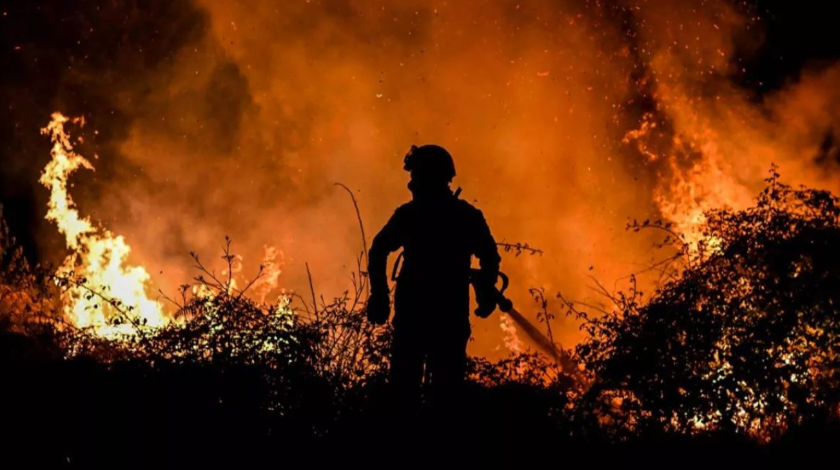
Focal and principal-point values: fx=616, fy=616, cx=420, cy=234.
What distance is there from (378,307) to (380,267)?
0.32 metres

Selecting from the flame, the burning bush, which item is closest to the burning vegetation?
the flame

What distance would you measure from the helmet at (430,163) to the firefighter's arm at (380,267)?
0.38 metres

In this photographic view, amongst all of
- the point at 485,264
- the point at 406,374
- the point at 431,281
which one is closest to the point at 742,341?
the point at 485,264

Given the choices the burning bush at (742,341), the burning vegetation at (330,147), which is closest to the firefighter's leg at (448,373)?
the burning bush at (742,341)

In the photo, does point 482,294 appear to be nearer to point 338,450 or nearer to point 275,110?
point 338,450

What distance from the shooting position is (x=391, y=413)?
191 inches

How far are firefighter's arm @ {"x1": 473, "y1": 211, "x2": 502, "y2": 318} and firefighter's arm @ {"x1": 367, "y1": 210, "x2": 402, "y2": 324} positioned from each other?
25.1 inches

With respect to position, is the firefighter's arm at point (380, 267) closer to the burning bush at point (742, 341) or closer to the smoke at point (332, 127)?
the burning bush at point (742, 341)

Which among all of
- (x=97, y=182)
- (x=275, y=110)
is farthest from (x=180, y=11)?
(x=97, y=182)

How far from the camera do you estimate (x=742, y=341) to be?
5812 millimetres

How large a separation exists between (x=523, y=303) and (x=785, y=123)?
986 cm

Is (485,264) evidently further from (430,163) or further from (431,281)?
(430,163)

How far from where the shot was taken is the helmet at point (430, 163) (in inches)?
190

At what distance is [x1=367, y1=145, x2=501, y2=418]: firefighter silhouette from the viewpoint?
4.79m
